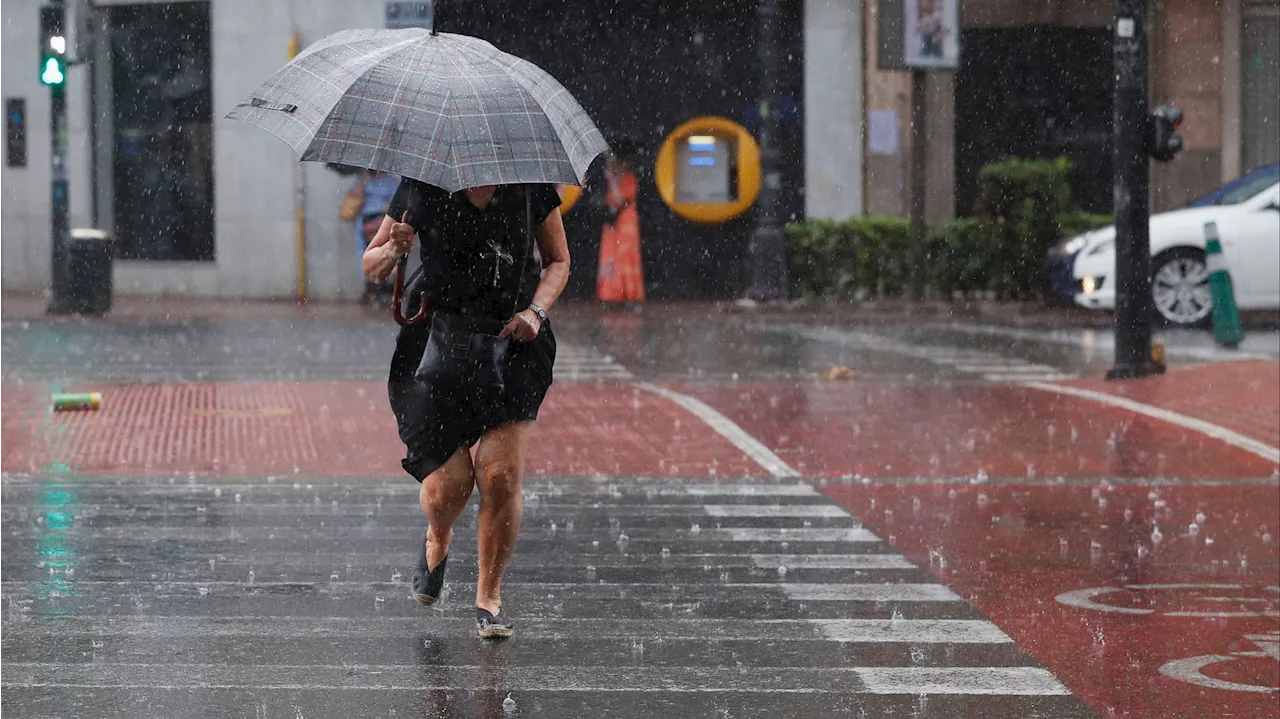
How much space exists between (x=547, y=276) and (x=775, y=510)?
328 centimetres

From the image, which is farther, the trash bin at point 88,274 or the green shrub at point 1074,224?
the green shrub at point 1074,224

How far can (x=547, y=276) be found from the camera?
641 centimetres

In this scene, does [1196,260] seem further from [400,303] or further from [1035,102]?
[400,303]

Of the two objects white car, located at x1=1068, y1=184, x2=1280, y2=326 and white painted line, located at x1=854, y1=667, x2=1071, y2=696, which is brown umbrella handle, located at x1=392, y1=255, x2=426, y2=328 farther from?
white car, located at x1=1068, y1=184, x2=1280, y2=326

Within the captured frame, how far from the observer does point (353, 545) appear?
27.1ft

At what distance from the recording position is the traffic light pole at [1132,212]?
15062mm

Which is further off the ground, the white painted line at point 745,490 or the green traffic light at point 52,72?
the green traffic light at point 52,72

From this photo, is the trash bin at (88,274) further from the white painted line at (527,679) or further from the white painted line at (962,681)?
the white painted line at (962,681)

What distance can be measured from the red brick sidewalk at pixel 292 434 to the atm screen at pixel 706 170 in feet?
41.1

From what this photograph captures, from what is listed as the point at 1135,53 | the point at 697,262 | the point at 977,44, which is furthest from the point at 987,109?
the point at 1135,53

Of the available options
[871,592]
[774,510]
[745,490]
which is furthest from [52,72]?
[871,592]

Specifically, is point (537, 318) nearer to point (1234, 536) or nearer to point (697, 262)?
point (1234, 536)

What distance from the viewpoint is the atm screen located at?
1056 inches

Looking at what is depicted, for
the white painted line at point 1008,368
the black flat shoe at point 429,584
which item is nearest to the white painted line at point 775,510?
the black flat shoe at point 429,584
